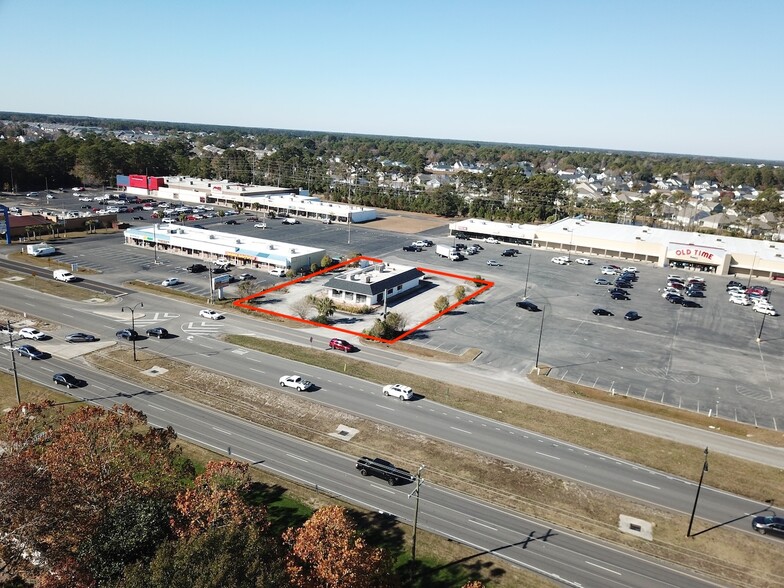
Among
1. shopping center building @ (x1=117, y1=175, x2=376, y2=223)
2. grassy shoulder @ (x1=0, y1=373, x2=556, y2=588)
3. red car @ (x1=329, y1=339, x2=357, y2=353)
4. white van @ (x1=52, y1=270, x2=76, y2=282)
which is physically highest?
shopping center building @ (x1=117, y1=175, x2=376, y2=223)

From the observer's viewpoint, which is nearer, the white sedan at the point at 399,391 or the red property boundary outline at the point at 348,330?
the white sedan at the point at 399,391

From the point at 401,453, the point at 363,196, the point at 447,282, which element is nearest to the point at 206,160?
the point at 363,196

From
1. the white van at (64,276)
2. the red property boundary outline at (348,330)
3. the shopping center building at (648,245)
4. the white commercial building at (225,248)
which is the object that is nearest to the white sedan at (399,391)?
the red property boundary outline at (348,330)

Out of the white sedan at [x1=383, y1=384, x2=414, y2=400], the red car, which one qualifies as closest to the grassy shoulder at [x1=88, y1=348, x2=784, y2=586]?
the white sedan at [x1=383, y1=384, x2=414, y2=400]

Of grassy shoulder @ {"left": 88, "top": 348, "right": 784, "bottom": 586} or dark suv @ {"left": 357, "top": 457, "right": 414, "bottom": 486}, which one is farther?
dark suv @ {"left": 357, "top": 457, "right": 414, "bottom": 486}

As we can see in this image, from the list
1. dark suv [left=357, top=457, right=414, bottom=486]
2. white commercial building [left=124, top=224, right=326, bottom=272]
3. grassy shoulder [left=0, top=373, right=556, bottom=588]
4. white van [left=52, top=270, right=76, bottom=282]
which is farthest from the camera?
white commercial building [left=124, top=224, right=326, bottom=272]

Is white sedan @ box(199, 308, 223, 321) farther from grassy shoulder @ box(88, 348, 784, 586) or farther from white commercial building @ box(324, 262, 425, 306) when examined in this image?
white commercial building @ box(324, 262, 425, 306)

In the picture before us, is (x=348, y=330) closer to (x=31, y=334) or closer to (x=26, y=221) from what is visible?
(x=31, y=334)

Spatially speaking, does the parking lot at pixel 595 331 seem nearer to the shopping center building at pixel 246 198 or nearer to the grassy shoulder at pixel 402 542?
the grassy shoulder at pixel 402 542
